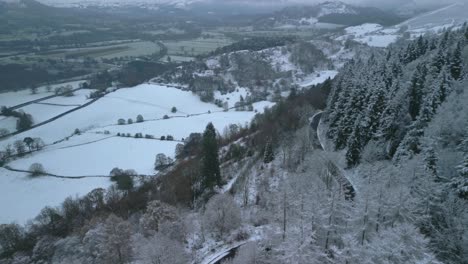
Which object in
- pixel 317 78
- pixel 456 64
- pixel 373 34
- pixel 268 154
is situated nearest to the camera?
pixel 456 64

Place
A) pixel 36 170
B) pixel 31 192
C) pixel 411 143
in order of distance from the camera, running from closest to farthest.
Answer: pixel 411 143
pixel 31 192
pixel 36 170

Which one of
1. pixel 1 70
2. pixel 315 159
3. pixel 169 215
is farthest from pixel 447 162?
pixel 1 70

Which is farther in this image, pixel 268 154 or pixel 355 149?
pixel 268 154

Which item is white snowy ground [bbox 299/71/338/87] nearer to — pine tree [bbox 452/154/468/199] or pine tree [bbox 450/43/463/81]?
pine tree [bbox 450/43/463/81]

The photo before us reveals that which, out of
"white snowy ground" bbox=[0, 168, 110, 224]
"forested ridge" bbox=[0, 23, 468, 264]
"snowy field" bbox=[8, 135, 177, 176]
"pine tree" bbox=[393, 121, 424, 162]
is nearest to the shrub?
"white snowy ground" bbox=[0, 168, 110, 224]

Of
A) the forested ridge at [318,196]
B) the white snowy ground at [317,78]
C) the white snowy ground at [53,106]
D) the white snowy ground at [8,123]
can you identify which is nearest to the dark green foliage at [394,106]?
the forested ridge at [318,196]

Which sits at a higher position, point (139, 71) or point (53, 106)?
point (139, 71)

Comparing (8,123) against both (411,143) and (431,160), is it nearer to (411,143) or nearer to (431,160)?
(411,143)

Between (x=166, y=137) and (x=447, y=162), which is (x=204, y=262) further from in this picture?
(x=166, y=137)

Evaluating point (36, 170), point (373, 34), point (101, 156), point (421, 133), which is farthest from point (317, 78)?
point (36, 170)
